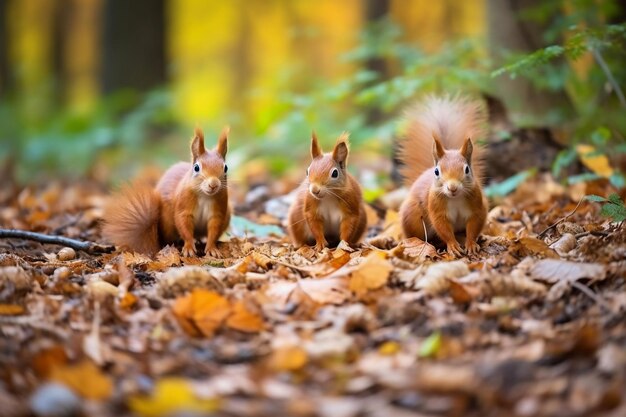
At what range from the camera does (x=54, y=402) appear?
1692mm

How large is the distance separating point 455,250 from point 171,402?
1909 millimetres

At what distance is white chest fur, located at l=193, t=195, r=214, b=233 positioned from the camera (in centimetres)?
356

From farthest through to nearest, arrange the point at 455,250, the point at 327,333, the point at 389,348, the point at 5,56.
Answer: the point at 5,56 → the point at 455,250 → the point at 327,333 → the point at 389,348

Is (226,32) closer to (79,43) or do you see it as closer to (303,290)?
(79,43)

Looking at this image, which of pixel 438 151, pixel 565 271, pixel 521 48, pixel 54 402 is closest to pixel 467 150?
pixel 438 151

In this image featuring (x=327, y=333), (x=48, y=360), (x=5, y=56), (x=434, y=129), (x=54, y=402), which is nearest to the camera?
(x=54, y=402)

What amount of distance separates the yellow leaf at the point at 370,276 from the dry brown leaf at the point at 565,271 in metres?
0.55

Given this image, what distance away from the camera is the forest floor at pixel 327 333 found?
175 centimetres

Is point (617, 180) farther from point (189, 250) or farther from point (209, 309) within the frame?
point (209, 309)

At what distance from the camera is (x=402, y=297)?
8.05 ft

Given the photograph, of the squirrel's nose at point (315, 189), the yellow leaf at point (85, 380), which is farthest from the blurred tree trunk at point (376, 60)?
the yellow leaf at point (85, 380)

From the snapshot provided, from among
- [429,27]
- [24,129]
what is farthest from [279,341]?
[429,27]

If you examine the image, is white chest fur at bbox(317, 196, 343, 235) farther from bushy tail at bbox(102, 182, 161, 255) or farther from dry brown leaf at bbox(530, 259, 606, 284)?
dry brown leaf at bbox(530, 259, 606, 284)

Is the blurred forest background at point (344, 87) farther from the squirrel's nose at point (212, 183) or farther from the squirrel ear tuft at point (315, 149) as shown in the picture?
the squirrel's nose at point (212, 183)
